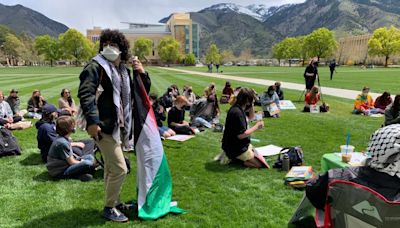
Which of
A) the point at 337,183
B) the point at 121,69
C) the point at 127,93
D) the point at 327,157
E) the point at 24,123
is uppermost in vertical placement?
the point at 121,69

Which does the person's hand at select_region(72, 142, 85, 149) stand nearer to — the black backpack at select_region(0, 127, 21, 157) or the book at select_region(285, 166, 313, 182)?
the black backpack at select_region(0, 127, 21, 157)

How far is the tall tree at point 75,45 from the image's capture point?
11256 cm

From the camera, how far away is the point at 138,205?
16.2 feet

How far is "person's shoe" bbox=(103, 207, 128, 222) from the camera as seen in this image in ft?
15.7

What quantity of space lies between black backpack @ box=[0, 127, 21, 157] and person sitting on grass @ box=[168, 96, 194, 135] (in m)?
4.24

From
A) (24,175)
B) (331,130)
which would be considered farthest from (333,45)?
(24,175)

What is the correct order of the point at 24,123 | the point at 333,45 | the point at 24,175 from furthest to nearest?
1. the point at 333,45
2. the point at 24,123
3. the point at 24,175

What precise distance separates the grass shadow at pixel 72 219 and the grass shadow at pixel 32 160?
9.85 ft

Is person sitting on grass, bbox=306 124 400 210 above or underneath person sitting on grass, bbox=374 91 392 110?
above

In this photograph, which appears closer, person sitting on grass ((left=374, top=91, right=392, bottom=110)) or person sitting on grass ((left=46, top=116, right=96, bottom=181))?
person sitting on grass ((left=46, top=116, right=96, bottom=181))

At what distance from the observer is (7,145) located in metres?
8.28

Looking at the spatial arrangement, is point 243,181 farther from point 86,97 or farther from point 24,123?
point 24,123

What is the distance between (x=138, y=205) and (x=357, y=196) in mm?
2935

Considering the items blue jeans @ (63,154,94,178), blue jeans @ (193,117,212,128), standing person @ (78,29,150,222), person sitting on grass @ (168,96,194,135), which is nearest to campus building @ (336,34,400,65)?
blue jeans @ (193,117,212,128)
